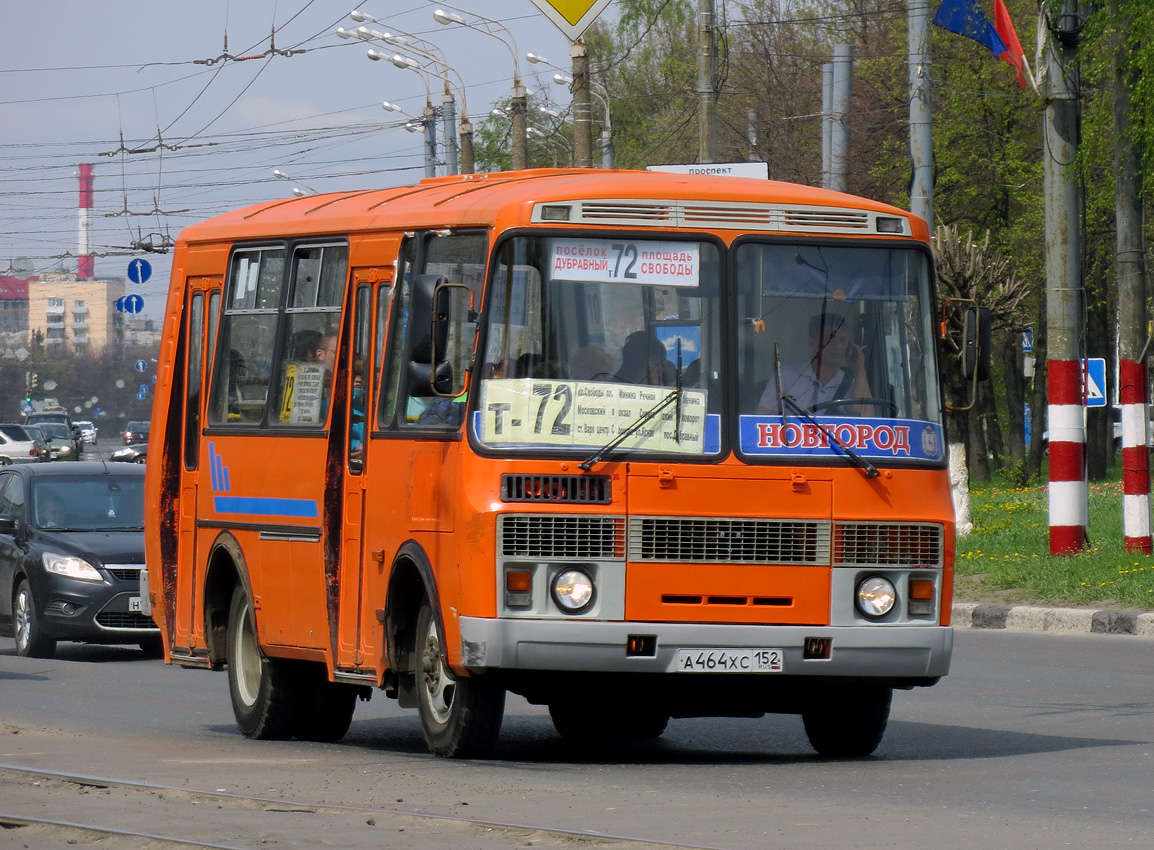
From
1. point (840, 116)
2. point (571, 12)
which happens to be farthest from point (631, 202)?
point (840, 116)

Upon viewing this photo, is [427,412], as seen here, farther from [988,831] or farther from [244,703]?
[988,831]

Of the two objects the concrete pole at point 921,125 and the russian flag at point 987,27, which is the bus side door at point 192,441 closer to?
the russian flag at point 987,27

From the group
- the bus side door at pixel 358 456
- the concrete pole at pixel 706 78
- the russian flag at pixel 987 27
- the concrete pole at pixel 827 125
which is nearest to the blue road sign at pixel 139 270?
→ the concrete pole at pixel 827 125

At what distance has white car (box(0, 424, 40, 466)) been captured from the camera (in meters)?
64.8

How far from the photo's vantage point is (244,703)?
11.5m

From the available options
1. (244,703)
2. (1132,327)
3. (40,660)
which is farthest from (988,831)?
(1132,327)

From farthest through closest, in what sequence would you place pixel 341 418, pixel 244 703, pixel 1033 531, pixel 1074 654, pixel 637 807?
1. pixel 1033 531
2. pixel 1074 654
3. pixel 244 703
4. pixel 341 418
5. pixel 637 807

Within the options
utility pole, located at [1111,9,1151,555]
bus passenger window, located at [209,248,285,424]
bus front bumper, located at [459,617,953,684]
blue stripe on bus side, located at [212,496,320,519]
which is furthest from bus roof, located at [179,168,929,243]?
utility pole, located at [1111,9,1151,555]

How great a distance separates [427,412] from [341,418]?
98 centimetres

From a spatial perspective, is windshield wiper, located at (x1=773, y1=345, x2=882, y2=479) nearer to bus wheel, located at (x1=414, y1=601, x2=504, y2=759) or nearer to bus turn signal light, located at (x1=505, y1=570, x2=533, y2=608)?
bus turn signal light, located at (x1=505, y1=570, x2=533, y2=608)

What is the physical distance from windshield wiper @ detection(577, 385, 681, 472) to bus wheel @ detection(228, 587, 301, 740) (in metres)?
3.00

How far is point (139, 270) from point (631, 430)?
1921 inches

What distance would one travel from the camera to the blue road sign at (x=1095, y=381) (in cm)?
2527

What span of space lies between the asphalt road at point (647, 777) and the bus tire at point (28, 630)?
11.2 feet
